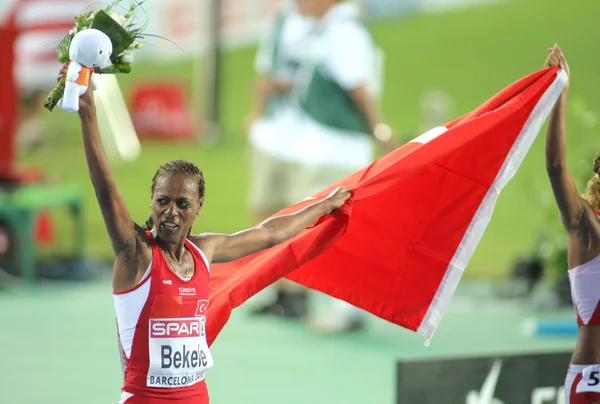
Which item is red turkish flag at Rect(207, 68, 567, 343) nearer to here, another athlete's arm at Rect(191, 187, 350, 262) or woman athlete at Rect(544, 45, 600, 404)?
another athlete's arm at Rect(191, 187, 350, 262)

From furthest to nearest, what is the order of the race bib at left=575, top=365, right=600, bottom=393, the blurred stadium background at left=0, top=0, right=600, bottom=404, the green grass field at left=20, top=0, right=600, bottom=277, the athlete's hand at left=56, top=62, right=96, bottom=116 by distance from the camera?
the green grass field at left=20, top=0, right=600, bottom=277 < the blurred stadium background at left=0, top=0, right=600, bottom=404 < the race bib at left=575, top=365, right=600, bottom=393 < the athlete's hand at left=56, top=62, right=96, bottom=116

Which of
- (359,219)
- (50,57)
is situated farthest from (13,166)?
(359,219)

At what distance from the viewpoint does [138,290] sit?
3.55 metres

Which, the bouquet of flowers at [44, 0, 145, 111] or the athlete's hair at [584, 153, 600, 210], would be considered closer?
the bouquet of flowers at [44, 0, 145, 111]

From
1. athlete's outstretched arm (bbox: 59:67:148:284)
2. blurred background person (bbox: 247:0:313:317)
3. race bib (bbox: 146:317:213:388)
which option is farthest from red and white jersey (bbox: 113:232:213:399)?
blurred background person (bbox: 247:0:313:317)

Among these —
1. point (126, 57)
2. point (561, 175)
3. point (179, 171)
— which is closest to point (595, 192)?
point (561, 175)

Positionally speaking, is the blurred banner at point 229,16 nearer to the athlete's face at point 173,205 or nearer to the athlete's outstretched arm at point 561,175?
the athlete's outstretched arm at point 561,175

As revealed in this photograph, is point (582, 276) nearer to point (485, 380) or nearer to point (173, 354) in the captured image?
point (485, 380)

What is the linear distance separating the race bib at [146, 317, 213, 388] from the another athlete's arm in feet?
1.02

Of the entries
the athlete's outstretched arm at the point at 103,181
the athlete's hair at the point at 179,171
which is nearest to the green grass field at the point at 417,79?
the athlete's hair at the point at 179,171

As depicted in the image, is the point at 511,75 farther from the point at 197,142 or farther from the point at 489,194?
the point at 489,194

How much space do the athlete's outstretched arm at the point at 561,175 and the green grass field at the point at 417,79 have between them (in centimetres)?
842

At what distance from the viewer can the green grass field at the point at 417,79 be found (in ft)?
45.2

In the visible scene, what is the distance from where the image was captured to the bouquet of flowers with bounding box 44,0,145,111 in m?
3.54
